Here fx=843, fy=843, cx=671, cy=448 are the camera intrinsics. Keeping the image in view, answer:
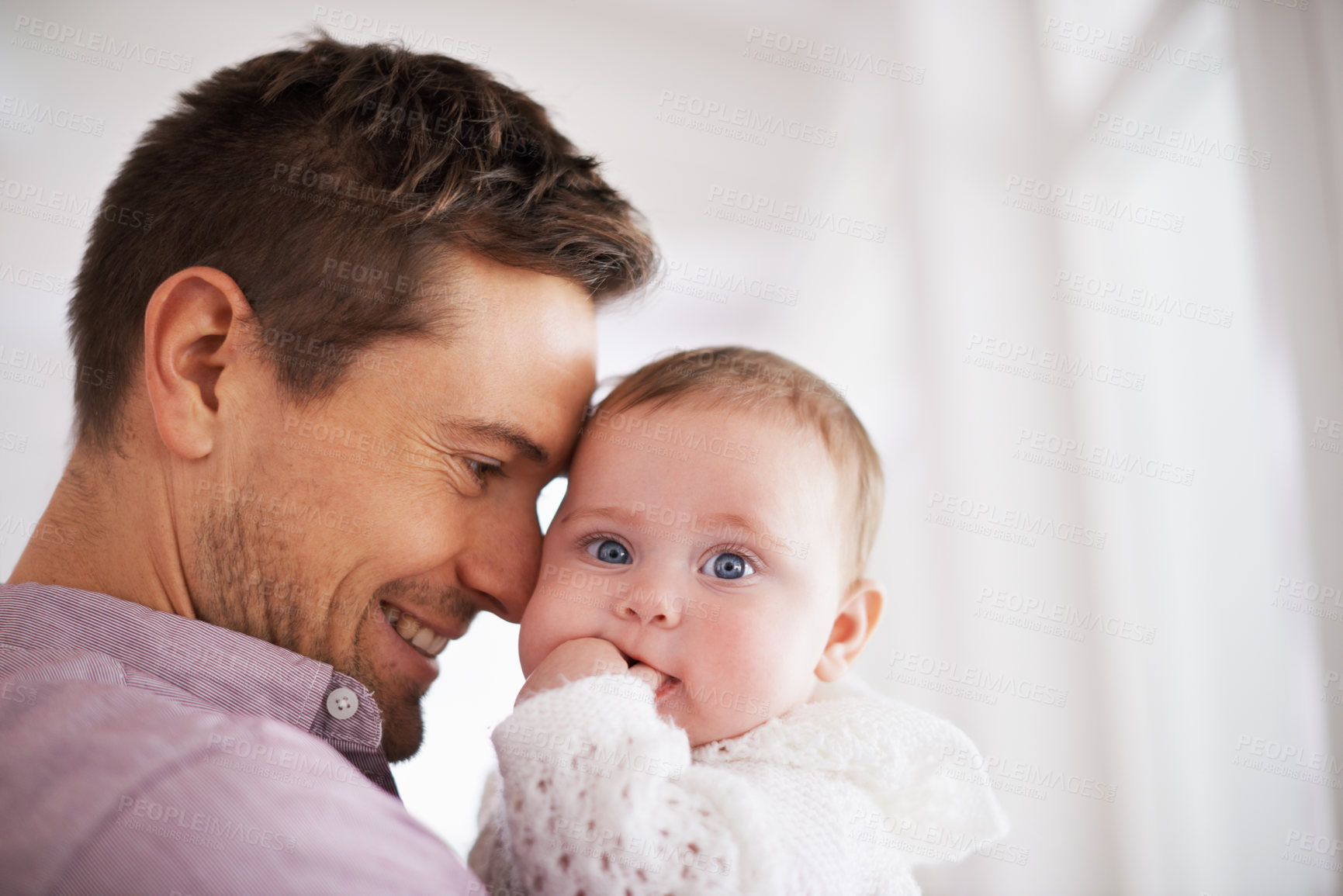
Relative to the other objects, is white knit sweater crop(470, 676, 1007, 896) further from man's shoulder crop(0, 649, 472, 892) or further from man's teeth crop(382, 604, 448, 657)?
man's teeth crop(382, 604, 448, 657)

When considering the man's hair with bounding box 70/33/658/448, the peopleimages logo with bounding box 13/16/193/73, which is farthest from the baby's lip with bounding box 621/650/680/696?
the peopleimages logo with bounding box 13/16/193/73

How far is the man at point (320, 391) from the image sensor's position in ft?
4.22

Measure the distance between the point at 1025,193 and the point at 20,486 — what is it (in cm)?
356

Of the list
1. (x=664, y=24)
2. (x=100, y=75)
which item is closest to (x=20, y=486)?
(x=100, y=75)

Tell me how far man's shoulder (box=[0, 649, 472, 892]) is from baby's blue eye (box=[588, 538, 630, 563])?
0.52 metres

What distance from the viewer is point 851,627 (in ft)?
4.89

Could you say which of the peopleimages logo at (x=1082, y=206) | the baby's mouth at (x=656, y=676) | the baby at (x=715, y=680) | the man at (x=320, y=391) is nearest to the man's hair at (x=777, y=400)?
the baby at (x=715, y=680)

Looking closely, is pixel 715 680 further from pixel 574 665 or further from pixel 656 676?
pixel 574 665

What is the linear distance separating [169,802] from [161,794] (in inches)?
0.7

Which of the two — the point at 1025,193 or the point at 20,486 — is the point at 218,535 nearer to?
the point at 20,486

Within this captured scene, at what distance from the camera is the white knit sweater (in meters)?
0.97

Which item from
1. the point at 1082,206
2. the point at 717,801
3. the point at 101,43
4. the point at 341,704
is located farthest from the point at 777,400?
the point at 101,43

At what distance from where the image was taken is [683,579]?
4.20 feet

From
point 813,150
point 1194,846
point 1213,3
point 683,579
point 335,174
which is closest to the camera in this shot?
point 683,579
